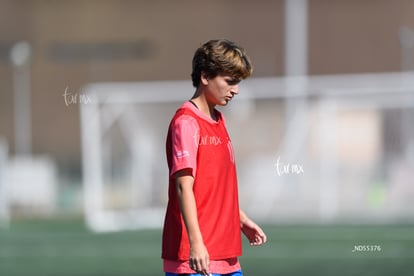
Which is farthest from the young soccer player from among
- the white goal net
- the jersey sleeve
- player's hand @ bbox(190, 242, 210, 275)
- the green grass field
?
the white goal net

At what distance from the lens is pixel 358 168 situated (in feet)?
55.1

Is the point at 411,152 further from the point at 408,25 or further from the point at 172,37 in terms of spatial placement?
the point at 172,37

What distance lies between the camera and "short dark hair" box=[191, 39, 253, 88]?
381 cm

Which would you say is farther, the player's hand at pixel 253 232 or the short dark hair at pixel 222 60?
the player's hand at pixel 253 232

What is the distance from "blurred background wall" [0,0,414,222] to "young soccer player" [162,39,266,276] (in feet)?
79.6

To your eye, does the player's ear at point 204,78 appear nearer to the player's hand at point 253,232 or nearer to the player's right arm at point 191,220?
the player's right arm at point 191,220

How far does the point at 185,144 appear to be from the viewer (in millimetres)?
3736

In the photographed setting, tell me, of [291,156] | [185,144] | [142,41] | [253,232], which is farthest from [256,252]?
[142,41]

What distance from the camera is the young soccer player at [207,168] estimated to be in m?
3.75

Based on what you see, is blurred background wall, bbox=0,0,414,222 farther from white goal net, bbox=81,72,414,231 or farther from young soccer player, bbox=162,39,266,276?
young soccer player, bbox=162,39,266,276

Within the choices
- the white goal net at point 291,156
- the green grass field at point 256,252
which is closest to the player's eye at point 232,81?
the green grass field at point 256,252

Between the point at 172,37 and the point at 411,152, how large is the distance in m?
14.3

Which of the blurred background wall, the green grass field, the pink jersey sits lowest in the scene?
the green grass field

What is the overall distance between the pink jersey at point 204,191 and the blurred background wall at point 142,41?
955 inches
